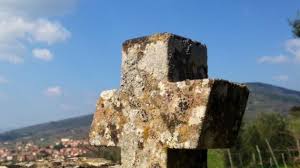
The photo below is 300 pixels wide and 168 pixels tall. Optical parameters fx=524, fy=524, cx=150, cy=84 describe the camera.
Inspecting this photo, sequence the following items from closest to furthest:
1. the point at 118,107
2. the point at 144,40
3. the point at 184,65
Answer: the point at 184,65 < the point at 144,40 < the point at 118,107

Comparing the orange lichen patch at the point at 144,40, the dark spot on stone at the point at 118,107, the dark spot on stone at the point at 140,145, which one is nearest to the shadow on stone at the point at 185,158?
the dark spot on stone at the point at 140,145

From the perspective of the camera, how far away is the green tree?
152ft

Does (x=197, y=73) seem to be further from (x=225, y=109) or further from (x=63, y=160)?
(x=63, y=160)

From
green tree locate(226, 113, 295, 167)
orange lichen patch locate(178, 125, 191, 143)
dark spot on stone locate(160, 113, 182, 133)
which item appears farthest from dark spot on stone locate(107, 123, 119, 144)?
green tree locate(226, 113, 295, 167)

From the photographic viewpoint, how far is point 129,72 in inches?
160

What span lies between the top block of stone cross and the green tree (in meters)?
42.0

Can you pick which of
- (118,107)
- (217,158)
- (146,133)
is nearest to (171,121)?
(146,133)

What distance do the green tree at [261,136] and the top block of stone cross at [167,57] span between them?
138 feet

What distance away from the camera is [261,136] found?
4956cm

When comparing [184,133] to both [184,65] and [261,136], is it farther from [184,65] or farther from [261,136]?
[261,136]

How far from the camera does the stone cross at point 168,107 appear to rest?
3527 mm

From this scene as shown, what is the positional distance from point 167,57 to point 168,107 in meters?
0.36

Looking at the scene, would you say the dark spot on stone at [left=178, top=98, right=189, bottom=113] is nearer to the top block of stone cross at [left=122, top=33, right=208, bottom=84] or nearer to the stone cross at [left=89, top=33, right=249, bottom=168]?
the stone cross at [left=89, top=33, right=249, bottom=168]

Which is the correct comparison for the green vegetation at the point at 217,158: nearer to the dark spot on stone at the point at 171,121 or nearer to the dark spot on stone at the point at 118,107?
the dark spot on stone at the point at 118,107
